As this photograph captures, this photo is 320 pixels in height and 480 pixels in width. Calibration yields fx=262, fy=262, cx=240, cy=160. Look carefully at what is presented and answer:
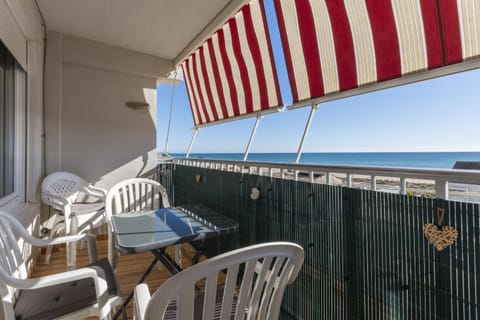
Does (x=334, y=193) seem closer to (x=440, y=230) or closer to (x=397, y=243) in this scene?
(x=397, y=243)

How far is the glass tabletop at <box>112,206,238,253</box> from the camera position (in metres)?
1.51

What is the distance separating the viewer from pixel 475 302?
90 centimetres

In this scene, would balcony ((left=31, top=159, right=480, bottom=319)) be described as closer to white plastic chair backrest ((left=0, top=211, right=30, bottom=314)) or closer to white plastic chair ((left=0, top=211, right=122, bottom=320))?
white plastic chair ((left=0, top=211, right=122, bottom=320))

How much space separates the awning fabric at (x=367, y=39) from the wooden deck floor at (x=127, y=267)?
7.27 feet

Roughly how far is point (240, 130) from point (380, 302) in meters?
13.2

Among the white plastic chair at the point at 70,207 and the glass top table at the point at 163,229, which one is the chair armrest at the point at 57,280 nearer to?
the glass top table at the point at 163,229

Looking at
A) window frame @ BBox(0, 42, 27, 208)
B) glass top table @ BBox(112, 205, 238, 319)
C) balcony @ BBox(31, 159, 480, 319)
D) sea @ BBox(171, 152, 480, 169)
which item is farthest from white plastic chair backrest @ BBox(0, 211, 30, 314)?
sea @ BBox(171, 152, 480, 169)

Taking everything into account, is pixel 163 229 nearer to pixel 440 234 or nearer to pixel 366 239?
pixel 366 239

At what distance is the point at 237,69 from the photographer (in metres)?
3.48

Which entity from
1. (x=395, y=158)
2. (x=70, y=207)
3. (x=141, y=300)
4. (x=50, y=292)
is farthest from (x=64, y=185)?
(x=395, y=158)

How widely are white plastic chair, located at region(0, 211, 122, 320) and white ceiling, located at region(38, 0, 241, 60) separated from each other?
95.6 inches

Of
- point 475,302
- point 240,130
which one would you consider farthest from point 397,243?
point 240,130

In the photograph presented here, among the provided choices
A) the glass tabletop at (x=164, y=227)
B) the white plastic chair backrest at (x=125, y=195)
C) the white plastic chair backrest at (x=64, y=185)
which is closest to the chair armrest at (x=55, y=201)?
the white plastic chair backrest at (x=64, y=185)

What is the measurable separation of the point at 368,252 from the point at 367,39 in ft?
5.14
